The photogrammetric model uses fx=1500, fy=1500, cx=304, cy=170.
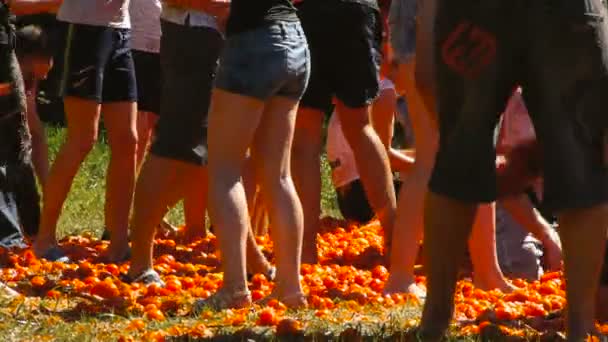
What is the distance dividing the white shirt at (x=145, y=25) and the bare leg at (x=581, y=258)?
4.37 meters

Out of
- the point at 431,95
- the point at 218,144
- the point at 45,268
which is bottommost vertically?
the point at 45,268

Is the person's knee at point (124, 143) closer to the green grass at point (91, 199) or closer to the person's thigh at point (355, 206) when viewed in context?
the green grass at point (91, 199)

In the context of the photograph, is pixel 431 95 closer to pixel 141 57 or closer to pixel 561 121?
pixel 561 121

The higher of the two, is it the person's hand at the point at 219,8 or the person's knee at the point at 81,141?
the person's hand at the point at 219,8

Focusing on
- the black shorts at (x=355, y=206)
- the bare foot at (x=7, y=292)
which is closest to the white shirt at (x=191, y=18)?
the bare foot at (x=7, y=292)

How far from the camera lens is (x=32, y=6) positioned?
771 cm

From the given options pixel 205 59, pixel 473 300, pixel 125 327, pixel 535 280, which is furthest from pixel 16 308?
pixel 535 280

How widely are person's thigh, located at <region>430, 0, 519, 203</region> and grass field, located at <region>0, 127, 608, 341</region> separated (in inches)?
22.5

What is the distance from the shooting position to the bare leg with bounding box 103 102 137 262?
7473 mm

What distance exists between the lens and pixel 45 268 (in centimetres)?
727

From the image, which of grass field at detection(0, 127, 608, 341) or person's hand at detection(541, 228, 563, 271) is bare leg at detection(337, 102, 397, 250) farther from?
→ person's hand at detection(541, 228, 563, 271)

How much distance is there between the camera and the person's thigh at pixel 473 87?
4.74 meters

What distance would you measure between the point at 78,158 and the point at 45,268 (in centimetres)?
61

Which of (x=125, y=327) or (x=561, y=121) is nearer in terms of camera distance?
(x=561, y=121)
